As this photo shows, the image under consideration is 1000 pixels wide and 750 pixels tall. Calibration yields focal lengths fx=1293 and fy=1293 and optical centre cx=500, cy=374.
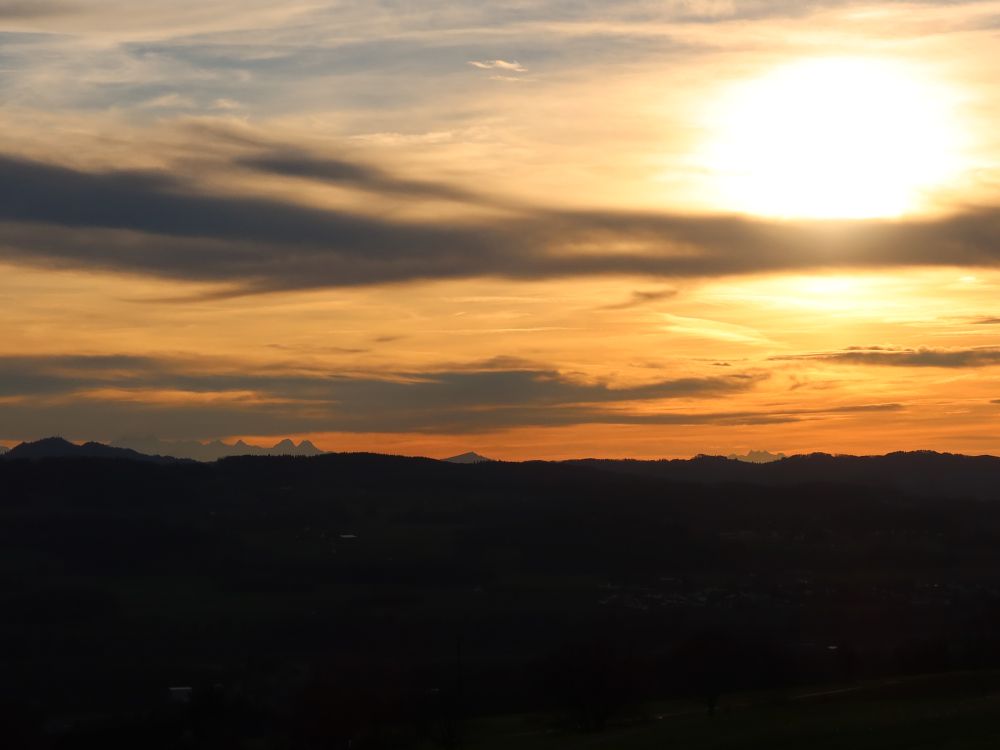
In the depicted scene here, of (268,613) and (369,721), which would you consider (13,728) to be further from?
(268,613)

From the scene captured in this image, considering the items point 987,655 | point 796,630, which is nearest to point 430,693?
point 987,655

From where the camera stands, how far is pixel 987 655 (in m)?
107

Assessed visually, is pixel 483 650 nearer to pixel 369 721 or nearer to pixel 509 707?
pixel 509 707

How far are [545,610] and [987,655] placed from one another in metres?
98.0

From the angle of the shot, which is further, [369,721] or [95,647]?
[95,647]

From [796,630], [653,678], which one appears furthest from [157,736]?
[796,630]

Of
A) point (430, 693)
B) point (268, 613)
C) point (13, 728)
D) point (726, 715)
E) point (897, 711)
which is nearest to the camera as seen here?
point (897, 711)

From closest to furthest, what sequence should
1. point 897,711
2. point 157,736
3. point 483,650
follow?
point 897,711 < point 157,736 < point 483,650

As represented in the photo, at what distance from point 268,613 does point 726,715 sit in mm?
130517

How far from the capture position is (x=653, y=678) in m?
111

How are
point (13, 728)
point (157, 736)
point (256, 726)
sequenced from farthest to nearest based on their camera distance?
1. point (256, 726)
2. point (157, 736)
3. point (13, 728)

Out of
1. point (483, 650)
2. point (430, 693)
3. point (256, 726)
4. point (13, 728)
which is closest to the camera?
point (13, 728)

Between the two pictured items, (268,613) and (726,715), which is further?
(268,613)

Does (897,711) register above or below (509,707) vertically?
above
